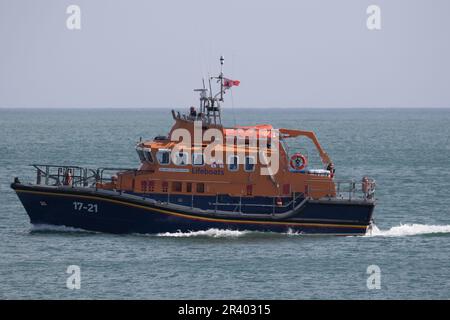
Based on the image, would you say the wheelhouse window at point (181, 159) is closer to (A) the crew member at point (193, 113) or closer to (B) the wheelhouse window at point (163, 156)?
(B) the wheelhouse window at point (163, 156)

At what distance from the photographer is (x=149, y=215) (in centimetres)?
3222

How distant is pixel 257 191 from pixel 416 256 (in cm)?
511

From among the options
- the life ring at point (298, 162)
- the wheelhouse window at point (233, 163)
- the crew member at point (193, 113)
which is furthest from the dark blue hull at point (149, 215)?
the crew member at point (193, 113)

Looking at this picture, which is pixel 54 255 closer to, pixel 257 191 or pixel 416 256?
pixel 257 191

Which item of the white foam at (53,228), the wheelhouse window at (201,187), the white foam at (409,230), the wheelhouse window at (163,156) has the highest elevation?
the wheelhouse window at (163,156)

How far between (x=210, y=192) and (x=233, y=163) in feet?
3.63

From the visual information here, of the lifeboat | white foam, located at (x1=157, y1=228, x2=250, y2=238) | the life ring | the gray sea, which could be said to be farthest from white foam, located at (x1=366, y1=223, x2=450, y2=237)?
white foam, located at (x1=157, y1=228, x2=250, y2=238)

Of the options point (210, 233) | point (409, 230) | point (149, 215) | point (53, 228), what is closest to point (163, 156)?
point (149, 215)

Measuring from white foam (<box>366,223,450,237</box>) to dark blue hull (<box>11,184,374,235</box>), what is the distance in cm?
144

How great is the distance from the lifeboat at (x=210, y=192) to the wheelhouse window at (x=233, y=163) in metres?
0.03

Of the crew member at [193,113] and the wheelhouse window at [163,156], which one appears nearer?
the wheelhouse window at [163,156]

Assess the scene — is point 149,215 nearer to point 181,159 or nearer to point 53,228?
point 181,159

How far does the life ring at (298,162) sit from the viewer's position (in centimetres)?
3256
